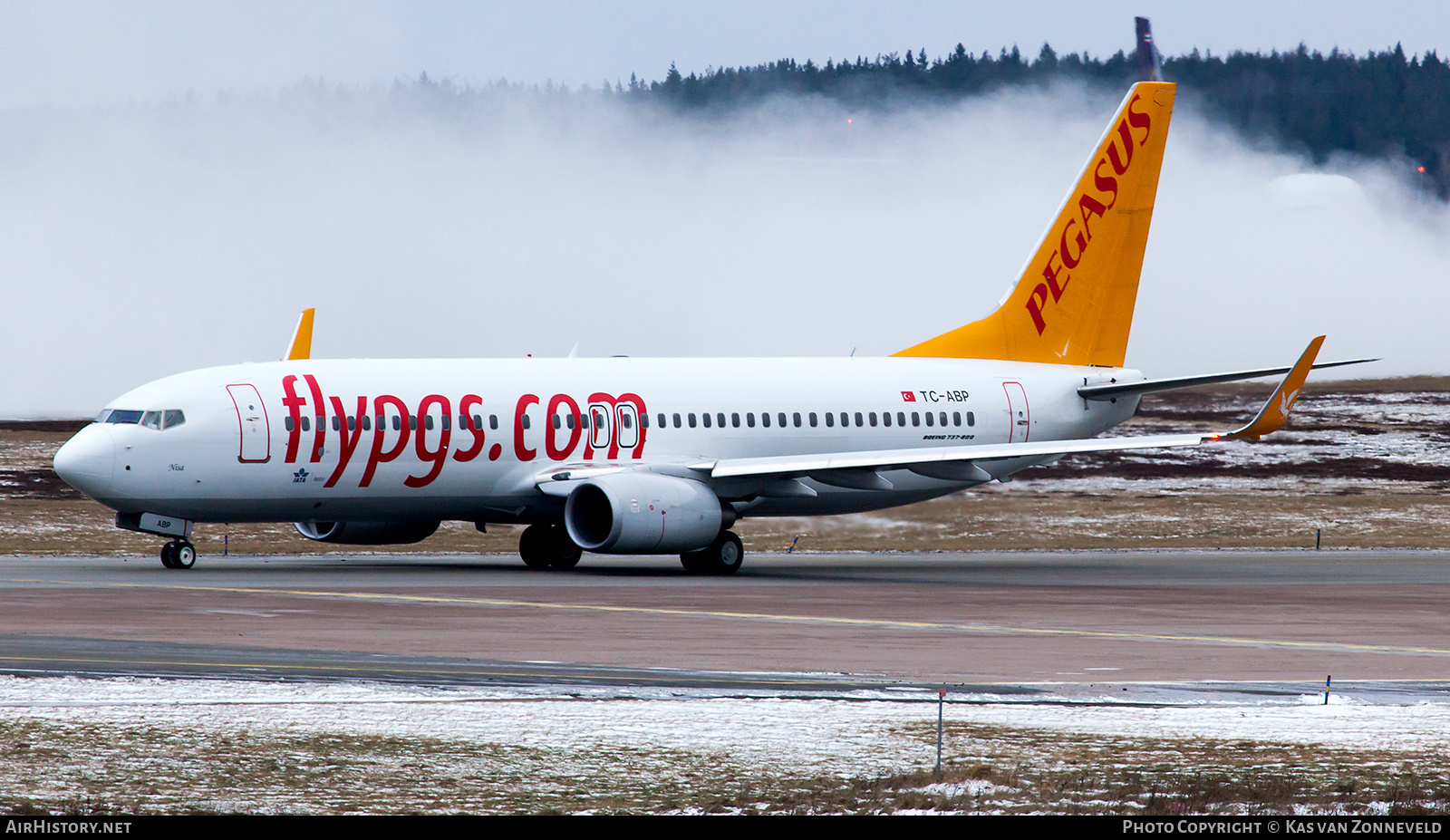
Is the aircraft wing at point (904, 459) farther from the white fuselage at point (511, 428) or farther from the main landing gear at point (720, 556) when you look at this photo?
the main landing gear at point (720, 556)

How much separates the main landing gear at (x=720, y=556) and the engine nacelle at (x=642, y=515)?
Result: 58 cm

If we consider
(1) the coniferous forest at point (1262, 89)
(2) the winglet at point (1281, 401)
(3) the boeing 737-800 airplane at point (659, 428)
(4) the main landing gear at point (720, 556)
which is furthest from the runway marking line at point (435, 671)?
(1) the coniferous forest at point (1262, 89)

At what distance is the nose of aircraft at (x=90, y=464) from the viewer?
33875mm

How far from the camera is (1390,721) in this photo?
15.9 m

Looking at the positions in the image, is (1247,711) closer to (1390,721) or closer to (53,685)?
(1390,721)

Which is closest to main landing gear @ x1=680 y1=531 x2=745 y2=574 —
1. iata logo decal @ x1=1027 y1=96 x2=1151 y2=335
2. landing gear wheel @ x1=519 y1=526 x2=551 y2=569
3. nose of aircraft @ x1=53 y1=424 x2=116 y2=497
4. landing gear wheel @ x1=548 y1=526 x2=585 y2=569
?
landing gear wheel @ x1=548 y1=526 x2=585 y2=569

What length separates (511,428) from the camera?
37062 mm

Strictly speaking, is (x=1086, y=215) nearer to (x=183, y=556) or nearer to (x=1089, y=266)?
(x=1089, y=266)

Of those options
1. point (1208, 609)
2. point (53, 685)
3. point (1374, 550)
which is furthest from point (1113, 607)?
point (1374, 550)

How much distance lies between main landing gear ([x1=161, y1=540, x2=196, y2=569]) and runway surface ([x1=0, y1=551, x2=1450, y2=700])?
23.7 inches

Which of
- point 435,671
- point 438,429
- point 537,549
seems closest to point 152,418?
point 438,429

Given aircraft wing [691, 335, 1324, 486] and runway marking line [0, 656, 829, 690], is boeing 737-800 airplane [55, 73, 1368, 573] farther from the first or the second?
runway marking line [0, 656, 829, 690]

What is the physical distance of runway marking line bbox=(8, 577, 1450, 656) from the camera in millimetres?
22750

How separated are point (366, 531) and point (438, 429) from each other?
378 cm
